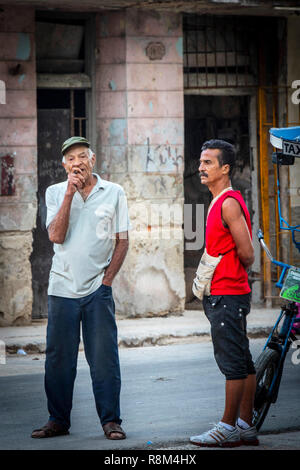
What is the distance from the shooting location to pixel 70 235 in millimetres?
6254

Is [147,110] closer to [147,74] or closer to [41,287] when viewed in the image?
[147,74]

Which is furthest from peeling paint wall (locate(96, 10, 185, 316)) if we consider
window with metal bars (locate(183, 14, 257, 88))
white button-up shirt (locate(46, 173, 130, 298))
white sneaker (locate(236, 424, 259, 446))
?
white sneaker (locate(236, 424, 259, 446))

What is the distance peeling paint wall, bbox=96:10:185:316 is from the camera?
12.2m

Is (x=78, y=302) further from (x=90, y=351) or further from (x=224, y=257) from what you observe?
(x=224, y=257)

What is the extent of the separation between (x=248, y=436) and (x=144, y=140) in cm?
688

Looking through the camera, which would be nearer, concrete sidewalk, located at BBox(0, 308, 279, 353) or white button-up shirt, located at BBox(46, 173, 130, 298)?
white button-up shirt, located at BBox(46, 173, 130, 298)

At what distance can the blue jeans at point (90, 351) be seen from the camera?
20.2ft

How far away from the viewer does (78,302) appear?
622 cm

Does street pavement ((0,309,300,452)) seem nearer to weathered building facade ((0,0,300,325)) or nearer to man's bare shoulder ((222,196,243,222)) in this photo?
weathered building facade ((0,0,300,325))

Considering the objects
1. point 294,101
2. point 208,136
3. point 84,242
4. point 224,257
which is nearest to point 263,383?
point 224,257

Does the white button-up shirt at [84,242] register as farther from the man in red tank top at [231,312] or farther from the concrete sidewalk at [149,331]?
the concrete sidewalk at [149,331]

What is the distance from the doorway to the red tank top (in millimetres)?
7787

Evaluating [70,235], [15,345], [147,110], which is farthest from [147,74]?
[70,235]

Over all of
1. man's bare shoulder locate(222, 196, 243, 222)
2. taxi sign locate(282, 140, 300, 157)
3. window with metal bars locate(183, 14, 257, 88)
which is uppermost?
window with metal bars locate(183, 14, 257, 88)
